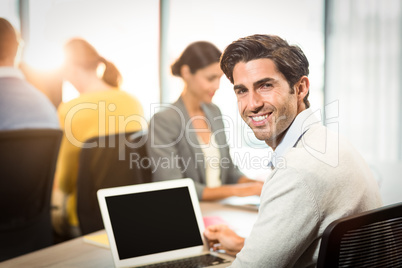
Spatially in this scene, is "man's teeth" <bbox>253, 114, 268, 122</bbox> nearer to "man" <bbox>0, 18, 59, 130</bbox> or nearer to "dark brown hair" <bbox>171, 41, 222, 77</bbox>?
"dark brown hair" <bbox>171, 41, 222, 77</bbox>

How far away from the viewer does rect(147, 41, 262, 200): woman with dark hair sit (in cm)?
239

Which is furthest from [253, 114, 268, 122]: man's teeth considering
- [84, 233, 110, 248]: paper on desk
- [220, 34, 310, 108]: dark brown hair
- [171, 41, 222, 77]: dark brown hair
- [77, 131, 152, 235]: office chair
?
[171, 41, 222, 77]: dark brown hair

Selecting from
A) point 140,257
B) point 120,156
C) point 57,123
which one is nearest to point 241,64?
point 140,257

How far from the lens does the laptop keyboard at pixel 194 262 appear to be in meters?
1.31

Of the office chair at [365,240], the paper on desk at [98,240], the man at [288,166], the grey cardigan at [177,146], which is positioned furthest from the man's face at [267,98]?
the grey cardigan at [177,146]

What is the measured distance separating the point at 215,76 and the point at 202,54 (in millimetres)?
139

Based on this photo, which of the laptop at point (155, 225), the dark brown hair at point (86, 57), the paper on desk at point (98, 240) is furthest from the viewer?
the dark brown hair at point (86, 57)

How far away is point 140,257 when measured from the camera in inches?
52.6

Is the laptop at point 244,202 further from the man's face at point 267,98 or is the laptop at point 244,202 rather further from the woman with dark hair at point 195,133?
the man's face at point 267,98

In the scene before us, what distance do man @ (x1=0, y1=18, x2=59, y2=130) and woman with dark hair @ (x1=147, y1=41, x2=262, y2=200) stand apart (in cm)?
66

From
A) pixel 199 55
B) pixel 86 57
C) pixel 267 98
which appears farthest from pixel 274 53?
pixel 86 57

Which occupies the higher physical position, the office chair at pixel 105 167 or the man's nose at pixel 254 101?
the man's nose at pixel 254 101

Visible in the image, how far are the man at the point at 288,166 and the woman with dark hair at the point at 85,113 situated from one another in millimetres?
1446

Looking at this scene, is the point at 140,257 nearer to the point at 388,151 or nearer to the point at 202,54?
the point at 202,54
